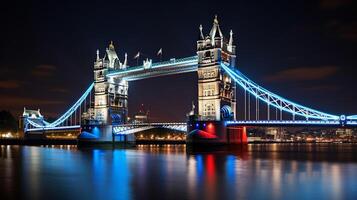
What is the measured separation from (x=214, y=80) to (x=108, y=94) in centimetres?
2058

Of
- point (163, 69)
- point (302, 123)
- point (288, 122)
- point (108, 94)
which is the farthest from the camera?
point (108, 94)

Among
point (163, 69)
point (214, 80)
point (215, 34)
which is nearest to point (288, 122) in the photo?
point (214, 80)

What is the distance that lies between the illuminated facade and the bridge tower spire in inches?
742

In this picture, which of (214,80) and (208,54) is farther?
(208,54)

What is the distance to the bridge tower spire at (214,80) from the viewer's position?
48625 mm

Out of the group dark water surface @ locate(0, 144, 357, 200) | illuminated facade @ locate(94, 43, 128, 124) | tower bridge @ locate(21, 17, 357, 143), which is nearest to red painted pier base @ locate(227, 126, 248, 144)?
tower bridge @ locate(21, 17, 357, 143)

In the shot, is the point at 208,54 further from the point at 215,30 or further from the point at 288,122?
the point at 288,122

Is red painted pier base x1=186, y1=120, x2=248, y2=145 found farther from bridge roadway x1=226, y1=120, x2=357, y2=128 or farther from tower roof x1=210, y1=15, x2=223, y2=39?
tower roof x1=210, y1=15, x2=223, y2=39

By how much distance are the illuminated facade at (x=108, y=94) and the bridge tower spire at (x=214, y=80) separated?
18.8 m

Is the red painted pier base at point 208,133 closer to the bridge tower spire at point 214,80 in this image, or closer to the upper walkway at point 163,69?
the bridge tower spire at point 214,80

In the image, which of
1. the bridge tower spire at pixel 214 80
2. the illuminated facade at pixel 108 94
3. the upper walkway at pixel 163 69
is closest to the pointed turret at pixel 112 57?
Result: the illuminated facade at pixel 108 94

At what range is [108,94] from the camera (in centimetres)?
6456

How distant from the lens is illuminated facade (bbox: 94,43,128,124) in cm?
6475

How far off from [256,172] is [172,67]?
30.4 meters
